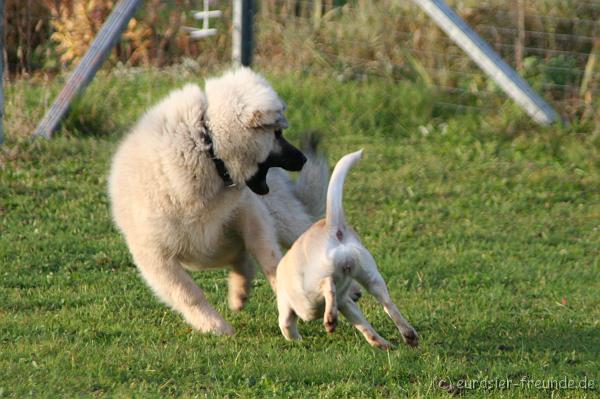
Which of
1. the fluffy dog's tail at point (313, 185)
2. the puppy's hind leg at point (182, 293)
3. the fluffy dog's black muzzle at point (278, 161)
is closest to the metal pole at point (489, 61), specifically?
→ the fluffy dog's tail at point (313, 185)

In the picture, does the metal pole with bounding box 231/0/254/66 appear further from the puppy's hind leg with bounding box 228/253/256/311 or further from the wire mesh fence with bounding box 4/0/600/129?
the puppy's hind leg with bounding box 228/253/256/311

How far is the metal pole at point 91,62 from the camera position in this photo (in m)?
8.49

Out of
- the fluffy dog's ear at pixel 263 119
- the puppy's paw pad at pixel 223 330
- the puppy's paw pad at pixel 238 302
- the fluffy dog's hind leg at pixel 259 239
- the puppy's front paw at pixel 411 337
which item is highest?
the fluffy dog's ear at pixel 263 119

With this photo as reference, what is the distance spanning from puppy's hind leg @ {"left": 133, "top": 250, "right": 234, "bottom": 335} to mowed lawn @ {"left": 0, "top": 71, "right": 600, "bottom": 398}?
4.4 inches

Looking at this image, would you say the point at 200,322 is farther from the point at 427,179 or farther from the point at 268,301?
the point at 427,179

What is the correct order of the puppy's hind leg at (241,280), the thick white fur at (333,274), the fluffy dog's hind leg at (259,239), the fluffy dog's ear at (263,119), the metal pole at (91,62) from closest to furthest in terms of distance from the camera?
the thick white fur at (333,274) < the fluffy dog's ear at (263,119) < the fluffy dog's hind leg at (259,239) < the puppy's hind leg at (241,280) < the metal pole at (91,62)

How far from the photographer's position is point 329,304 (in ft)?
14.6

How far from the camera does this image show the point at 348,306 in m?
4.85

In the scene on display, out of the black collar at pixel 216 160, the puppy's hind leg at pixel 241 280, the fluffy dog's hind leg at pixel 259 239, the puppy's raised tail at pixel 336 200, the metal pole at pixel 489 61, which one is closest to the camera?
the puppy's raised tail at pixel 336 200

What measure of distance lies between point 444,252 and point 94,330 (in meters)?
2.63

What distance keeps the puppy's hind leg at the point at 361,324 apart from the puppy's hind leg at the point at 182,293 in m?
0.65

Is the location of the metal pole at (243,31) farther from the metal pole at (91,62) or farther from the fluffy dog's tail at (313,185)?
the fluffy dog's tail at (313,185)

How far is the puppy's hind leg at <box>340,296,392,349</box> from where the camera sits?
486cm

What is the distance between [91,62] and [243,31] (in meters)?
1.23
